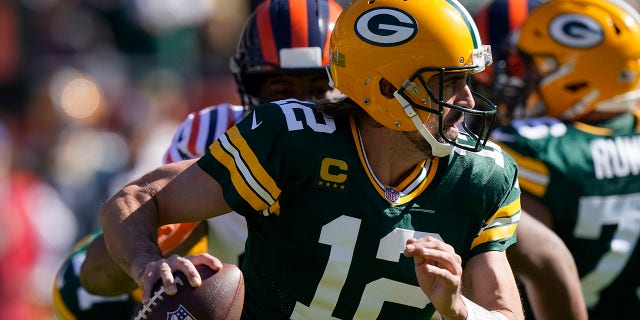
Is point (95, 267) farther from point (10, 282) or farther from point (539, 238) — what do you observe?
point (10, 282)

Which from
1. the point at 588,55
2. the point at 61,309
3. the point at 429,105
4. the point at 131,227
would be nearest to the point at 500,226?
the point at 429,105

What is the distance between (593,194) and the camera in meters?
4.93

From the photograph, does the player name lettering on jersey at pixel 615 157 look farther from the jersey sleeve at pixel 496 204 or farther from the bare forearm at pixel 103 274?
the bare forearm at pixel 103 274

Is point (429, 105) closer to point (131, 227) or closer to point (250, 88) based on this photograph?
point (131, 227)

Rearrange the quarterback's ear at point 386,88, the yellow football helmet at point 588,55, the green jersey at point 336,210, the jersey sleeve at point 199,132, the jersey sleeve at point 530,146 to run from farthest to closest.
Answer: the yellow football helmet at point 588,55 → the jersey sleeve at point 530,146 → the jersey sleeve at point 199,132 → the quarterback's ear at point 386,88 → the green jersey at point 336,210

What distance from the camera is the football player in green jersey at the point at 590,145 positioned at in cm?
491

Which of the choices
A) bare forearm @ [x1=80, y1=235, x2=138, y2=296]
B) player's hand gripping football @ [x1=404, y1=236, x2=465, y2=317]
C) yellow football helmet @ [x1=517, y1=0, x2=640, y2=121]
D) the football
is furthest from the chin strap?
yellow football helmet @ [x1=517, y1=0, x2=640, y2=121]

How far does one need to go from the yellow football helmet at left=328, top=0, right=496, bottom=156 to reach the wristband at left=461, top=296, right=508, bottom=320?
483 millimetres

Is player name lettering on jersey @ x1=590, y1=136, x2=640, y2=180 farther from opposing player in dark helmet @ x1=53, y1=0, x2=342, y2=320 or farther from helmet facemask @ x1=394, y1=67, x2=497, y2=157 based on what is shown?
helmet facemask @ x1=394, y1=67, x2=497, y2=157

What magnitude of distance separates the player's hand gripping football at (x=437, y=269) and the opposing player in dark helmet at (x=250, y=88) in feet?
4.60

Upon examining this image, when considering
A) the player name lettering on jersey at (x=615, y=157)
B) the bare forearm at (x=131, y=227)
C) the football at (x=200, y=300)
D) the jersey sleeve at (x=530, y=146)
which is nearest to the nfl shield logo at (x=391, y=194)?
the football at (x=200, y=300)

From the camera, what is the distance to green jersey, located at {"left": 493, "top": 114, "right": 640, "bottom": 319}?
4.90 meters

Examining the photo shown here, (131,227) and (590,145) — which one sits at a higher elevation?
(131,227)

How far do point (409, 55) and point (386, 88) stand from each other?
144 mm
